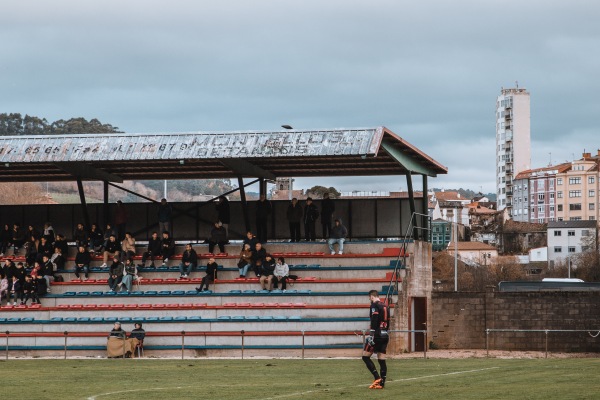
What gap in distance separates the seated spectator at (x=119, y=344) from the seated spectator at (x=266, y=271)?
5.01 meters

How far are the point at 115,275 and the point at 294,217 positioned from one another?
7.25 metres

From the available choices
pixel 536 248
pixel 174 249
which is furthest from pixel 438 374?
pixel 536 248

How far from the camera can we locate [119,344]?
118 feet

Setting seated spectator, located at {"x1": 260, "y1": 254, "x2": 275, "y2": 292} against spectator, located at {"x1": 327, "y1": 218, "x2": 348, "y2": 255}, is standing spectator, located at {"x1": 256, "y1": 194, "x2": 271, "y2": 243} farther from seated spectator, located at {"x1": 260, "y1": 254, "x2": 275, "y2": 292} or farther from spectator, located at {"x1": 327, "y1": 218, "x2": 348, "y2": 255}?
seated spectator, located at {"x1": 260, "y1": 254, "x2": 275, "y2": 292}

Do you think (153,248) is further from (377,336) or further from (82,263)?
(377,336)

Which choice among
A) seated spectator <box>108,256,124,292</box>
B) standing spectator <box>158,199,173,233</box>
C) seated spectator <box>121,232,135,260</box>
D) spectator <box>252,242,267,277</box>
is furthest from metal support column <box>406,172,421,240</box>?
seated spectator <box>108,256,124,292</box>

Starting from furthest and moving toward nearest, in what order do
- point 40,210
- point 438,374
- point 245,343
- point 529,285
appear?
point 529,285 → point 40,210 → point 245,343 → point 438,374

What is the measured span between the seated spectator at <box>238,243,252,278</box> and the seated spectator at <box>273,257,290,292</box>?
3.56 feet

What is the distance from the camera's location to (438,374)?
1014 inches

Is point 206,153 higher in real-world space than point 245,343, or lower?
higher

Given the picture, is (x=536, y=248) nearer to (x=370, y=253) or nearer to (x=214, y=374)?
(x=370, y=253)

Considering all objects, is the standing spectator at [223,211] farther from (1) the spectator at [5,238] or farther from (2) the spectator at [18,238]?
(1) the spectator at [5,238]

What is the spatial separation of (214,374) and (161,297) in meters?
12.8

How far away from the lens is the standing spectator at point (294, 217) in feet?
143
